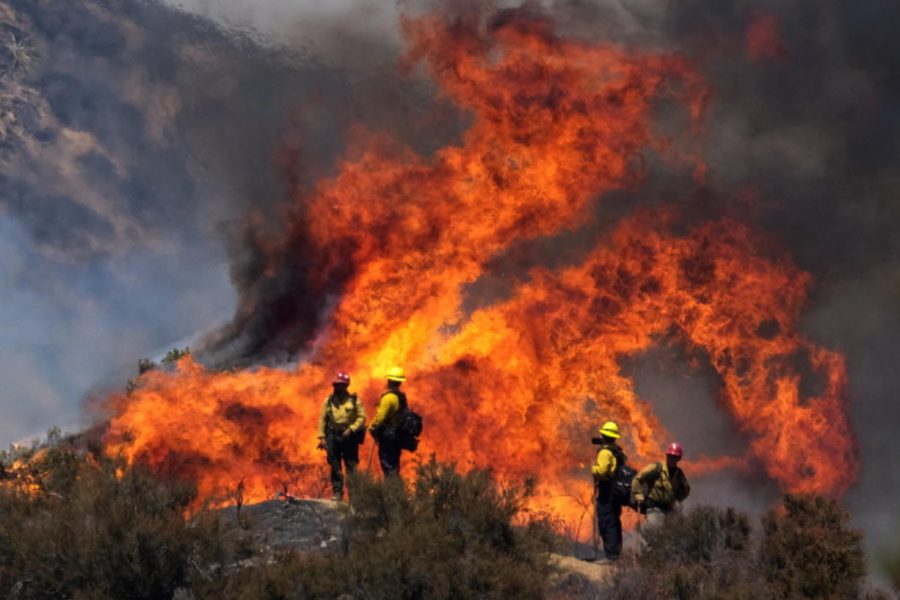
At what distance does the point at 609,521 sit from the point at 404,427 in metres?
2.96

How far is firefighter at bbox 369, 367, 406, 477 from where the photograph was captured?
548 inches

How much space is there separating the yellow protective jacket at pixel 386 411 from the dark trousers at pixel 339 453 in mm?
430

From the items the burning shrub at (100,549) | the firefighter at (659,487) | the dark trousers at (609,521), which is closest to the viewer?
the burning shrub at (100,549)

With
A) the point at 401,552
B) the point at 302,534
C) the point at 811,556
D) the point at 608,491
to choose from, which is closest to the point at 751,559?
the point at 811,556

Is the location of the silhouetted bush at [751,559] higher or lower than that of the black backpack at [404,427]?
lower

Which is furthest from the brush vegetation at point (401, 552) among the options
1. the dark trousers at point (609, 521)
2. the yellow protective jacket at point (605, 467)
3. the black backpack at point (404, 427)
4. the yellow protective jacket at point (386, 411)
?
the black backpack at point (404, 427)

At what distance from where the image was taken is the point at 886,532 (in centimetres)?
1948

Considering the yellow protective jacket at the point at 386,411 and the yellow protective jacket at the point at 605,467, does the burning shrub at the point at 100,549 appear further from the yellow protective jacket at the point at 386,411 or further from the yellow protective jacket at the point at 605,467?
the yellow protective jacket at the point at 605,467

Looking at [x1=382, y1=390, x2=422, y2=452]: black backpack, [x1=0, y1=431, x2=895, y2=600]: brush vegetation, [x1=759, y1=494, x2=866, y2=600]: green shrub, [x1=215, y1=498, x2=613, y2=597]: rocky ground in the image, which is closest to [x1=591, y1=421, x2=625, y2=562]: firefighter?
[x1=215, y1=498, x2=613, y2=597]: rocky ground

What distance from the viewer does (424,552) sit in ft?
30.1

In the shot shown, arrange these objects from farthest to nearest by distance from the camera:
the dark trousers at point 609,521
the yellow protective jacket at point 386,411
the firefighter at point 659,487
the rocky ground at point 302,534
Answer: the yellow protective jacket at point 386,411 < the dark trousers at point 609,521 < the firefighter at point 659,487 < the rocky ground at point 302,534

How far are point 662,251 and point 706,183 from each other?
6.05 feet

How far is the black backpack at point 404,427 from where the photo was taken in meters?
14.0

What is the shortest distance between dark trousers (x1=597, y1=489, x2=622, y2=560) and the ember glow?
523 centimetres
